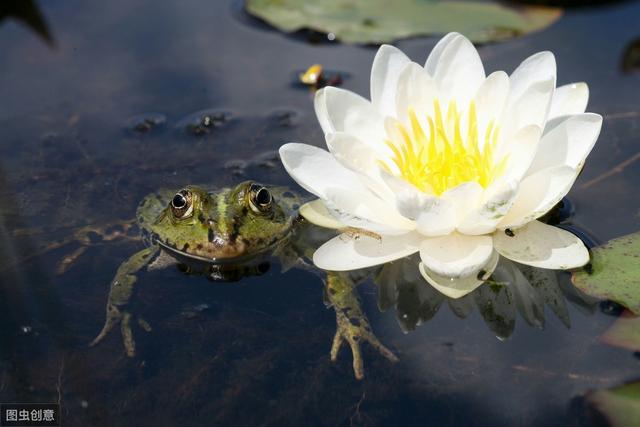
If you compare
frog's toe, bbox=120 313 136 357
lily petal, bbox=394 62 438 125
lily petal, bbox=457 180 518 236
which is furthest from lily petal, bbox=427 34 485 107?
frog's toe, bbox=120 313 136 357

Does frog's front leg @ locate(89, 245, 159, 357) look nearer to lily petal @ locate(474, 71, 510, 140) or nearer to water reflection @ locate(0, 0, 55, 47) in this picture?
lily petal @ locate(474, 71, 510, 140)

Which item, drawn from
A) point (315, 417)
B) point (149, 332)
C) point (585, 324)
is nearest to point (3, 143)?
point (149, 332)

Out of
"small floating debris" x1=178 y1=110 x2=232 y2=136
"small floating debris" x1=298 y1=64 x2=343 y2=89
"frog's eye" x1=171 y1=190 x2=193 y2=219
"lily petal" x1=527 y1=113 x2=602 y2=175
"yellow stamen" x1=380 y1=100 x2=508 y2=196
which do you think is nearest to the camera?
"lily petal" x1=527 y1=113 x2=602 y2=175

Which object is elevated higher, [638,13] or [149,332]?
[638,13]

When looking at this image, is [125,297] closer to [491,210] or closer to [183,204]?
[183,204]

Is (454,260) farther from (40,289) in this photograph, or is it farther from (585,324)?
(40,289)

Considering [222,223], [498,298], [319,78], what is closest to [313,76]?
[319,78]
